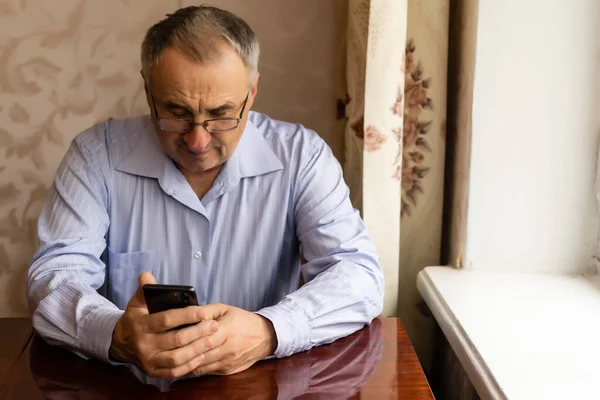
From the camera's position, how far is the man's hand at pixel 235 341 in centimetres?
107

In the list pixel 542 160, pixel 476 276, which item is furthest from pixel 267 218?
pixel 542 160

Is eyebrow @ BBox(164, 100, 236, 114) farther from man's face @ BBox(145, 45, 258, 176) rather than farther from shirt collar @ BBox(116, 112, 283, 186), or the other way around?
shirt collar @ BBox(116, 112, 283, 186)

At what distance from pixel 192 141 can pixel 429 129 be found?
0.56 metres

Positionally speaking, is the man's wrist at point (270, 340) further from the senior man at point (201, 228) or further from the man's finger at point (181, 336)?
the man's finger at point (181, 336)

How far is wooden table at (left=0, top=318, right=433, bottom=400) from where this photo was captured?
3.34 ft

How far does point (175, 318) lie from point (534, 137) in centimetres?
89

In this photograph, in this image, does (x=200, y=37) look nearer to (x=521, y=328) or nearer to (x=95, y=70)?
(x=95, y=70)

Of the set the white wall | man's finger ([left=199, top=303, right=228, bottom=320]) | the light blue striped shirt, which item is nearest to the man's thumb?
man's finger ([left=199, top=303, right=228, bottom=320])

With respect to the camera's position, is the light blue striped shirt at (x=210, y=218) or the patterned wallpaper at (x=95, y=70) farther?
the patterned wallpaper at (x=95, y=70)

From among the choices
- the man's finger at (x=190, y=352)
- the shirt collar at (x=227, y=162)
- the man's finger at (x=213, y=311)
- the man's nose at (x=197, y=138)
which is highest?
the man's nose at (x=197, y=138)

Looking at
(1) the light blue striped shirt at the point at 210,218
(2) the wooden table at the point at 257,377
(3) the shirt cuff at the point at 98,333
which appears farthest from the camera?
(1) the light blue striped shirt at the point at 210,218

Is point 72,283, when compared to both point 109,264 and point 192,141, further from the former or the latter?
point 192,141

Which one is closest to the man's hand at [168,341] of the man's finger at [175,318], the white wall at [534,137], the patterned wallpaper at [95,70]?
the man's finger at [175,318]

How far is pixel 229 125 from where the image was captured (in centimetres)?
133
